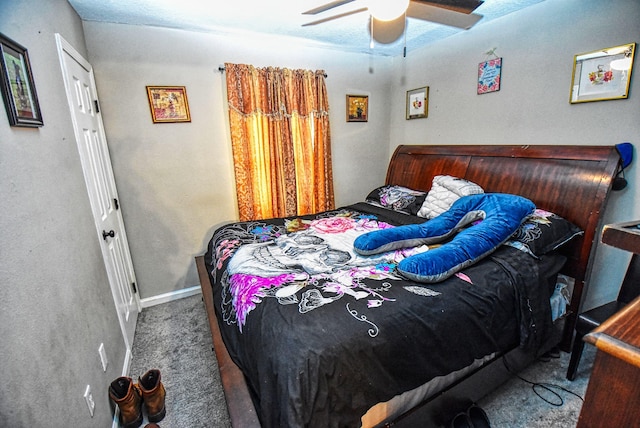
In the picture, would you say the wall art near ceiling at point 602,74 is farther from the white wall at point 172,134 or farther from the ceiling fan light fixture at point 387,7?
Result: the white wall at point 172,134

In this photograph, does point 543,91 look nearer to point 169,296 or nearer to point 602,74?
point 602,74

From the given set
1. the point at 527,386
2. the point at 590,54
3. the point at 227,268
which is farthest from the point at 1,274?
the point at 590,54

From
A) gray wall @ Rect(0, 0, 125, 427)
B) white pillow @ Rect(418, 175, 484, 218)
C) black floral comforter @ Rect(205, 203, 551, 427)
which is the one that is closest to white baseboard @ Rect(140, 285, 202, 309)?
gray wall @ Rect(0, 0, 125, 427)

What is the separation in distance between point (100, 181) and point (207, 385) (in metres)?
1.64

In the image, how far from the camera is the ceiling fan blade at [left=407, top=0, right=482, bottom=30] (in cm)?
211

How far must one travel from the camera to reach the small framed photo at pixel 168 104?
2.57m

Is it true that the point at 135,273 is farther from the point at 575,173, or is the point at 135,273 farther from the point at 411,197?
the point at 575,173

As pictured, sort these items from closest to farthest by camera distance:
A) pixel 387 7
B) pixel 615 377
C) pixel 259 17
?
pixel 615 377 → pixel 387 7 → pixel 259 17

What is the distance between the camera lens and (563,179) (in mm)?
2049

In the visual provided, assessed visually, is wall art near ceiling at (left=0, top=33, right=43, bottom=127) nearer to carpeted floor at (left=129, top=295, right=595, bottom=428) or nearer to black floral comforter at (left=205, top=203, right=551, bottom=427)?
black floral comforter at (left=205, top=203, right=551, bottom=427)

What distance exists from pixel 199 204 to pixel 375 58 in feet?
8.61

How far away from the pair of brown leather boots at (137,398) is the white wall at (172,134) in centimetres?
138

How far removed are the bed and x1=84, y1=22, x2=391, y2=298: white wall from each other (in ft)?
2.38

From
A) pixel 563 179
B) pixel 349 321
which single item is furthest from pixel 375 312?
pixel 563 179
